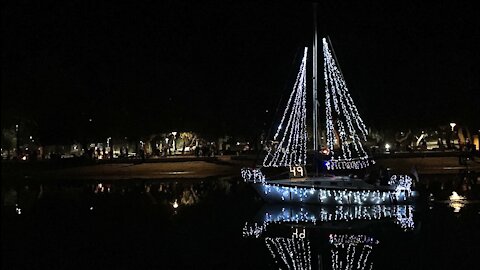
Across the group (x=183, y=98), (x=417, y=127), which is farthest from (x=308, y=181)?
(x=183, y=98)

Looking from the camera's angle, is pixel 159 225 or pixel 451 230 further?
pixel 159 225

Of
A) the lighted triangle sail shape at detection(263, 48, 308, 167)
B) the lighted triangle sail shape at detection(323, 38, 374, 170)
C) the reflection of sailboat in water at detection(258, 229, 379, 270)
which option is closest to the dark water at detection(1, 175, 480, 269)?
the reflection of sailboat in water at detection(258, 229, 379, 270)

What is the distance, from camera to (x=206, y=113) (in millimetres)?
65812

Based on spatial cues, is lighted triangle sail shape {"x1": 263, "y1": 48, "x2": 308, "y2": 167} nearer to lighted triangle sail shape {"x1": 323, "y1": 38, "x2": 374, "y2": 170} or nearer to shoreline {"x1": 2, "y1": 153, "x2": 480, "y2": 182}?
lighted triangle sail shape {"x1": 323, "y1": 38, "x2": 374, "y2": 170}

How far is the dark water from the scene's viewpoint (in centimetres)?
1627

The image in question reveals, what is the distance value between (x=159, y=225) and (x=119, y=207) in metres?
5.93

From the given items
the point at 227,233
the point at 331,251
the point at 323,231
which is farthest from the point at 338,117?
the point at 331,251

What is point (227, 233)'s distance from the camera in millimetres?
20688

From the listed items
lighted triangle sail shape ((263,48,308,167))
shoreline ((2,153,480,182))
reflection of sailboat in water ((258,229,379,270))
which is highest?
lighted triangle sail shape ((263,48,308,167))

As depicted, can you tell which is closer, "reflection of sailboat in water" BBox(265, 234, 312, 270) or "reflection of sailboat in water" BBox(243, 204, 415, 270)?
"reflection of sailboat in water" BBox(265, 234, 312, 270)

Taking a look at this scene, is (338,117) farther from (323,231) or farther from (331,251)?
(331,251)

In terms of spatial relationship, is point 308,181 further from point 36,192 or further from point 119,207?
point 36,192

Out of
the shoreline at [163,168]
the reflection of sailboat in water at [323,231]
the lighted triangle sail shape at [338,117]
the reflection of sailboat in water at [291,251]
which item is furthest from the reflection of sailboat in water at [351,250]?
the shoreline at [163,168]

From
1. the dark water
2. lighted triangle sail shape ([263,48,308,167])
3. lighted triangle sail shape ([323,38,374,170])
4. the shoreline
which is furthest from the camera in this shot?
the shoreline
